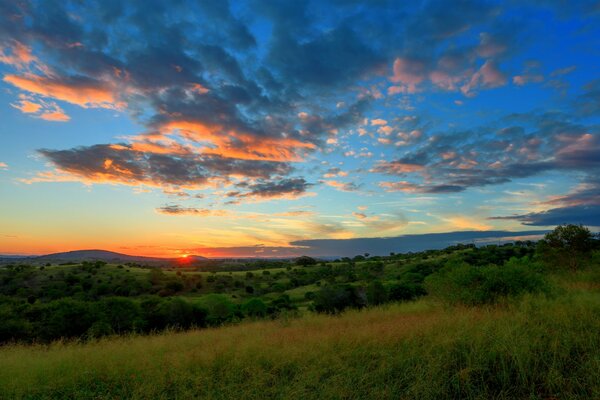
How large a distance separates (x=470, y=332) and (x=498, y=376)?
1.91m

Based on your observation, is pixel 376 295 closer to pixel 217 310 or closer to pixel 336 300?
pixel 336 300

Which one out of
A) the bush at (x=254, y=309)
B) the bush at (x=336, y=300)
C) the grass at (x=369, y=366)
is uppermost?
the grass at (x=369, y=366)

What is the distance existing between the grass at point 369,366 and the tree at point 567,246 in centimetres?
2382

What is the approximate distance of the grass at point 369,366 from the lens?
6.95 metres

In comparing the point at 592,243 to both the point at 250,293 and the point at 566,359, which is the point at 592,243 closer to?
the point at 566,359

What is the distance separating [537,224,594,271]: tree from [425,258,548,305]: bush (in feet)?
56.4

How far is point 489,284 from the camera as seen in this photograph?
16375 millimetres

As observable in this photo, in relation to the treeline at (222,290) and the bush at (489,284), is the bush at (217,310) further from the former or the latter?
the bush at (489,284)

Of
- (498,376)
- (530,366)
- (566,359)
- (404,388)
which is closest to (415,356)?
(404,388)

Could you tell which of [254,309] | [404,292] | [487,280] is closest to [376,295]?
[404,292]

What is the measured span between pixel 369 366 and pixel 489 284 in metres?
11.0

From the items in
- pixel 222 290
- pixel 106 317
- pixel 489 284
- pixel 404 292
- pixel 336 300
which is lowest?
pixel 222 290

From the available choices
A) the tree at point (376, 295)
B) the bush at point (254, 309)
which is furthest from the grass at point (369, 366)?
the bush at point (254, 309)

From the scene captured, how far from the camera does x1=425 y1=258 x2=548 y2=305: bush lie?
15953 mm
